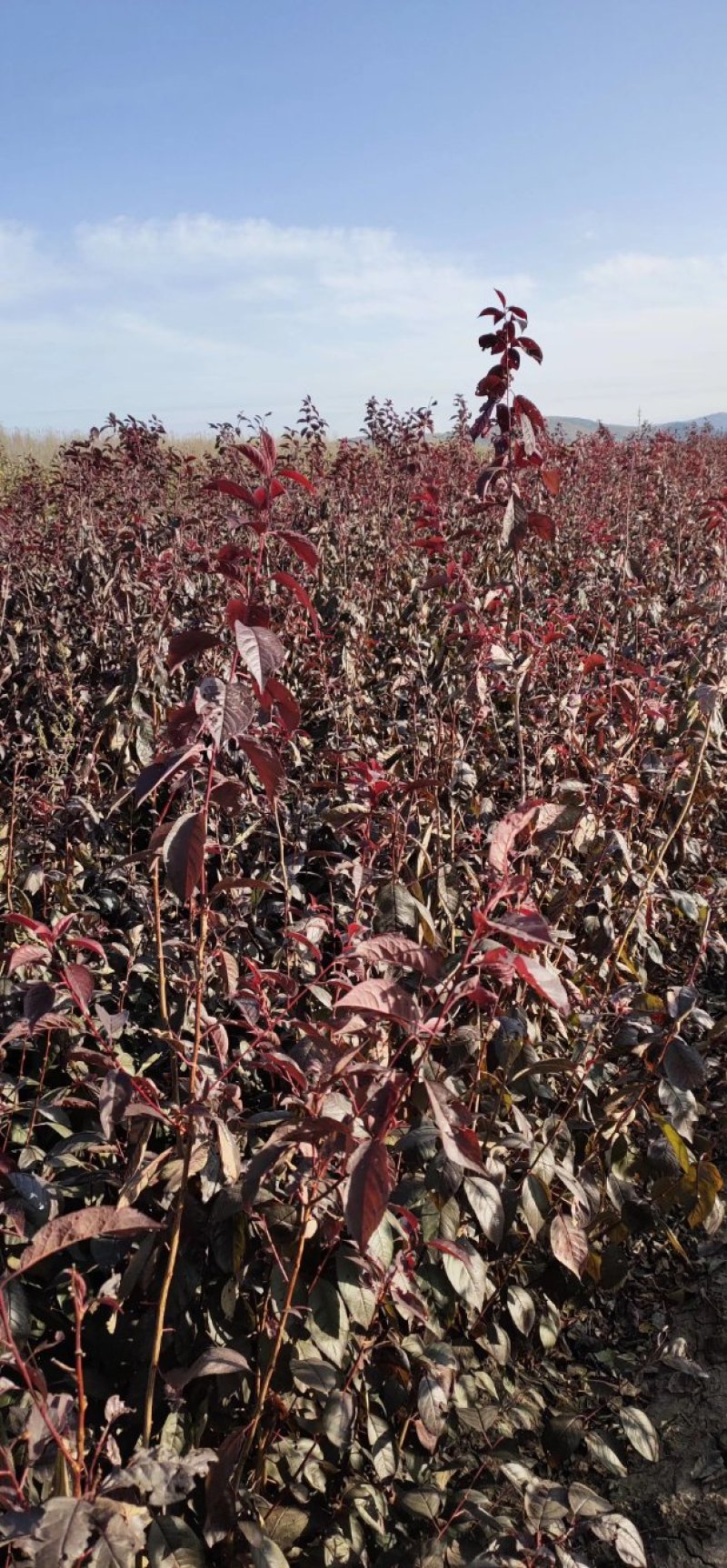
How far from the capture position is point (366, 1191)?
1.11 meters

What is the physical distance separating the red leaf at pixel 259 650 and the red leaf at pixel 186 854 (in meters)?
0.19


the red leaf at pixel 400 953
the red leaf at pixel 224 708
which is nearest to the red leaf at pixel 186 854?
the red leaf at pixel 224 708

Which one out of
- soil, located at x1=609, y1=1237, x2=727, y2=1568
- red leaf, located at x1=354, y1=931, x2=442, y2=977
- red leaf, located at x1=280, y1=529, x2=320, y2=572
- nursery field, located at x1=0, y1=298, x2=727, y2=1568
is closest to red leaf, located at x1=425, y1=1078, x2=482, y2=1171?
nursery field, located at x1=0, y1=298, x2=727, y2=1568

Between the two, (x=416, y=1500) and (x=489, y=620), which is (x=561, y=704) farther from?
(x=416, y=1500)

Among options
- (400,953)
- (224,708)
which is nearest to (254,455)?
(224,708)

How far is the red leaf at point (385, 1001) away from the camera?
1.13m

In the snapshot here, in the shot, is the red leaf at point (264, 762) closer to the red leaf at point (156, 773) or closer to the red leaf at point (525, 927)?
the red leaf at point (156, 773)

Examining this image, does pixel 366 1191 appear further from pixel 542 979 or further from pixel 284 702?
pixel 284 702

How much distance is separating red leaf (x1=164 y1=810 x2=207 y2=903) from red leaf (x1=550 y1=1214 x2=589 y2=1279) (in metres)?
1.06

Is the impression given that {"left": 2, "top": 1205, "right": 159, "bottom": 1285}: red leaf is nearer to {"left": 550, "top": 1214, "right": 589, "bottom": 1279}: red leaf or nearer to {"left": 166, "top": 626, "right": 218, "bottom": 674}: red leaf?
{"left": 166, "top": 626, "right": 218, "bottom": 674}: red leaf

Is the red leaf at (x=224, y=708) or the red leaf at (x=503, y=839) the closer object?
the red leaf at (x=224, y=708)

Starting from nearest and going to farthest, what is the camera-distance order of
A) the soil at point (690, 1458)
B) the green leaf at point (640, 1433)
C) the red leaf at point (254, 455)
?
the red leaf at point (254, 455) < the green leaf at point (640, 1433) < the soil at point (690, 1458)

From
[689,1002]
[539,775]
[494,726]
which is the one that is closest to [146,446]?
[494,726]

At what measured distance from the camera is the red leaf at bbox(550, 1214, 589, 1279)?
185 cm
